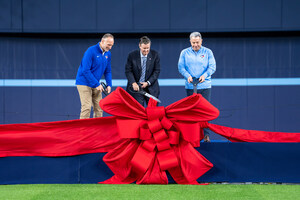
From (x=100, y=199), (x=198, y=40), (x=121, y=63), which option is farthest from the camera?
(x=121, y=63)

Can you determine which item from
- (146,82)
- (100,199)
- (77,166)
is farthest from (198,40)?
(100,199)

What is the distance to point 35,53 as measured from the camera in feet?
27.2

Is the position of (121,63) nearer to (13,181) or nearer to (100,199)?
(13,181)

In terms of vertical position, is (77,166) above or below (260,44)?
below

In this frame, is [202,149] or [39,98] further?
[39,98]
